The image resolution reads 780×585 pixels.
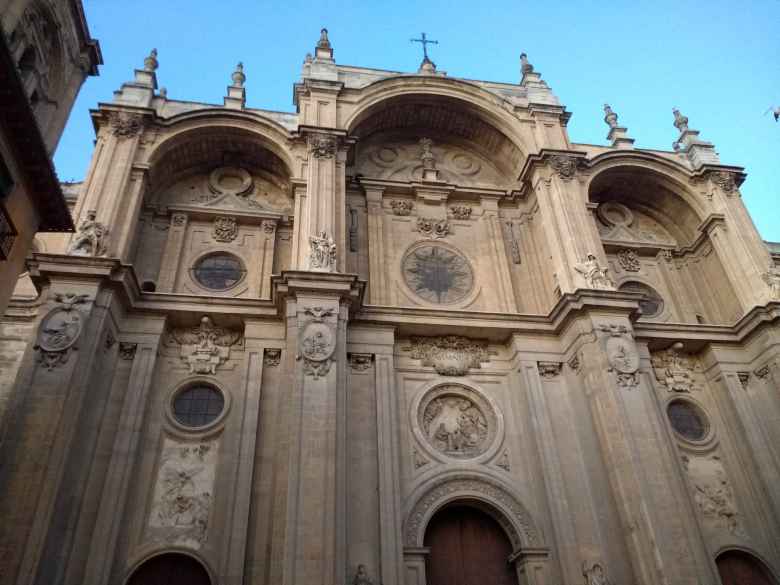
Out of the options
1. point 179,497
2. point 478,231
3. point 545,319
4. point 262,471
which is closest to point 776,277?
point 545,319

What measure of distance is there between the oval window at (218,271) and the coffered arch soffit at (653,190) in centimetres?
1209

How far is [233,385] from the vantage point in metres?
15.0

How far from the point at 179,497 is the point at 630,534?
1001cm

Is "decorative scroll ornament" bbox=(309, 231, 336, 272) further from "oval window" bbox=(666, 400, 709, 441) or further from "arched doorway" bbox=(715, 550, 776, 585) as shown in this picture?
"arched doorway" bbox=(715, 550, 776, 585)

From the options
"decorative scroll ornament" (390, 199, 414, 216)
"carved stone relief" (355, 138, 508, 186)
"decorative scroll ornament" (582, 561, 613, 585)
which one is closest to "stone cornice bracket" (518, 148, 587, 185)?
"carved stone relief" (355, 138, 508, 186)

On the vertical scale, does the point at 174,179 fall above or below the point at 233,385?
above

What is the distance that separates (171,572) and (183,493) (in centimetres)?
161

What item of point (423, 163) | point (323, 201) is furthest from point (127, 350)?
point (423, 163)

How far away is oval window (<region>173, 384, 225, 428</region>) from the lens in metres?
14.6

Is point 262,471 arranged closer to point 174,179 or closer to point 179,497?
point 179,497

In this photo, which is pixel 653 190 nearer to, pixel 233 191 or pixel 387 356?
pixel 387 356

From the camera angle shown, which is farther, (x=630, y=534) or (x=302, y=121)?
(x=302, y=121)

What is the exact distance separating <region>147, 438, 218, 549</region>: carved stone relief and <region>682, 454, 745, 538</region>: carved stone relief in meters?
12.3

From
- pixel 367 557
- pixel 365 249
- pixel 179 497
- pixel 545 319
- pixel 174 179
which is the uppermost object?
pixel 174 179
